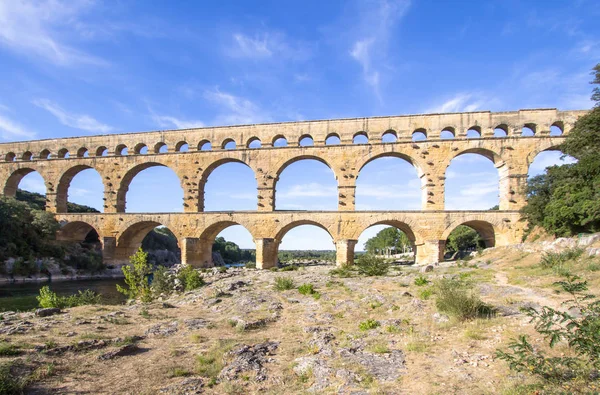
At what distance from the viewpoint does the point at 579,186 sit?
52.0 ft

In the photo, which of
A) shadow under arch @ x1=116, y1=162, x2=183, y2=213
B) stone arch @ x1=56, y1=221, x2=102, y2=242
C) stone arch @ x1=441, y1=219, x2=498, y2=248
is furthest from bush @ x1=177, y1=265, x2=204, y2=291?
stone arch @ x1=441, y1=219, x2=498, y2=248

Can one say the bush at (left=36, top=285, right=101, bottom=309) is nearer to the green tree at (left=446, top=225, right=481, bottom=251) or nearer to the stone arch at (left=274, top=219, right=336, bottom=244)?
the stone arch at (left=274, top=219, right=336, bottom=244)

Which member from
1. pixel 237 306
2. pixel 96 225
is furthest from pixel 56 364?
pixel 96 225

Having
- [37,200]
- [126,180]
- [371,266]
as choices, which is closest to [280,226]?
[371,266]

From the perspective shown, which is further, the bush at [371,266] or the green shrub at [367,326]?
the bush at [371,266]

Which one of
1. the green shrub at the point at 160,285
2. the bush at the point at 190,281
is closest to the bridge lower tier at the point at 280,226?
the bush at the point at 190,281

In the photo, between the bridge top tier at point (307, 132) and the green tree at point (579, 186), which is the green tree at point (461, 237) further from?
the green tree at point (579, 186)

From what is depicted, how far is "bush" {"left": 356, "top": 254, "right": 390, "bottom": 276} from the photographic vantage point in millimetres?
16859

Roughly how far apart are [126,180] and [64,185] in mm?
6449

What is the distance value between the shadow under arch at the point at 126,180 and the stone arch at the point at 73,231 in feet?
9.59

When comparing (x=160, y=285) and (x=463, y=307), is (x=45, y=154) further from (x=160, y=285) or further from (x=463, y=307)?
(x=463, y=307)

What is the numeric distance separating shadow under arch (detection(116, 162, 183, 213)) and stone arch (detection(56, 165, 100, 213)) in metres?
3.39

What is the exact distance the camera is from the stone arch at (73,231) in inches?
1084

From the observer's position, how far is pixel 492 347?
5.58m
